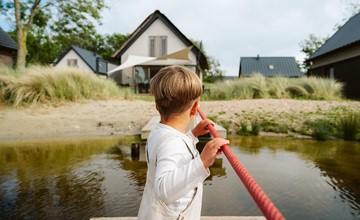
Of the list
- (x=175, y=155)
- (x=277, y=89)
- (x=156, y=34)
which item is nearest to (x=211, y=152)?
(x=175, y=155)

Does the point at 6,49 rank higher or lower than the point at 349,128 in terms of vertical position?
higher

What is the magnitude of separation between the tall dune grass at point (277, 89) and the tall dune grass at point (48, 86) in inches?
204

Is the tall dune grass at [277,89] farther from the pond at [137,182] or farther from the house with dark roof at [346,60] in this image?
the pond at [137,182]

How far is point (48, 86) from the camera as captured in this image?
10.0 metres

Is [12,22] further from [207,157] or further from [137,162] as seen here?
[207,157]

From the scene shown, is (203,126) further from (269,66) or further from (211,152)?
(269,66)

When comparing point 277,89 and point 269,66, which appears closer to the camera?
point 277,89

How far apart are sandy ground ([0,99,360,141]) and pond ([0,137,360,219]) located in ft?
5.12

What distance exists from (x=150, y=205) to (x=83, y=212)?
184 cm

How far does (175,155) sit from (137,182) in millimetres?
2665

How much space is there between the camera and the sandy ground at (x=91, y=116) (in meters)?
7.50

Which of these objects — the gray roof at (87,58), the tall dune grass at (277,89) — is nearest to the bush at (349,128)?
the tall dune grass at (277,89)

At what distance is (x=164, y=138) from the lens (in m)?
1.17

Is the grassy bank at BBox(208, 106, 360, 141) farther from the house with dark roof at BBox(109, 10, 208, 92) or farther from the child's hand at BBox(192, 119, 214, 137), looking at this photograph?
the house with dark roof at BBox(109, 10, 208, 92)
